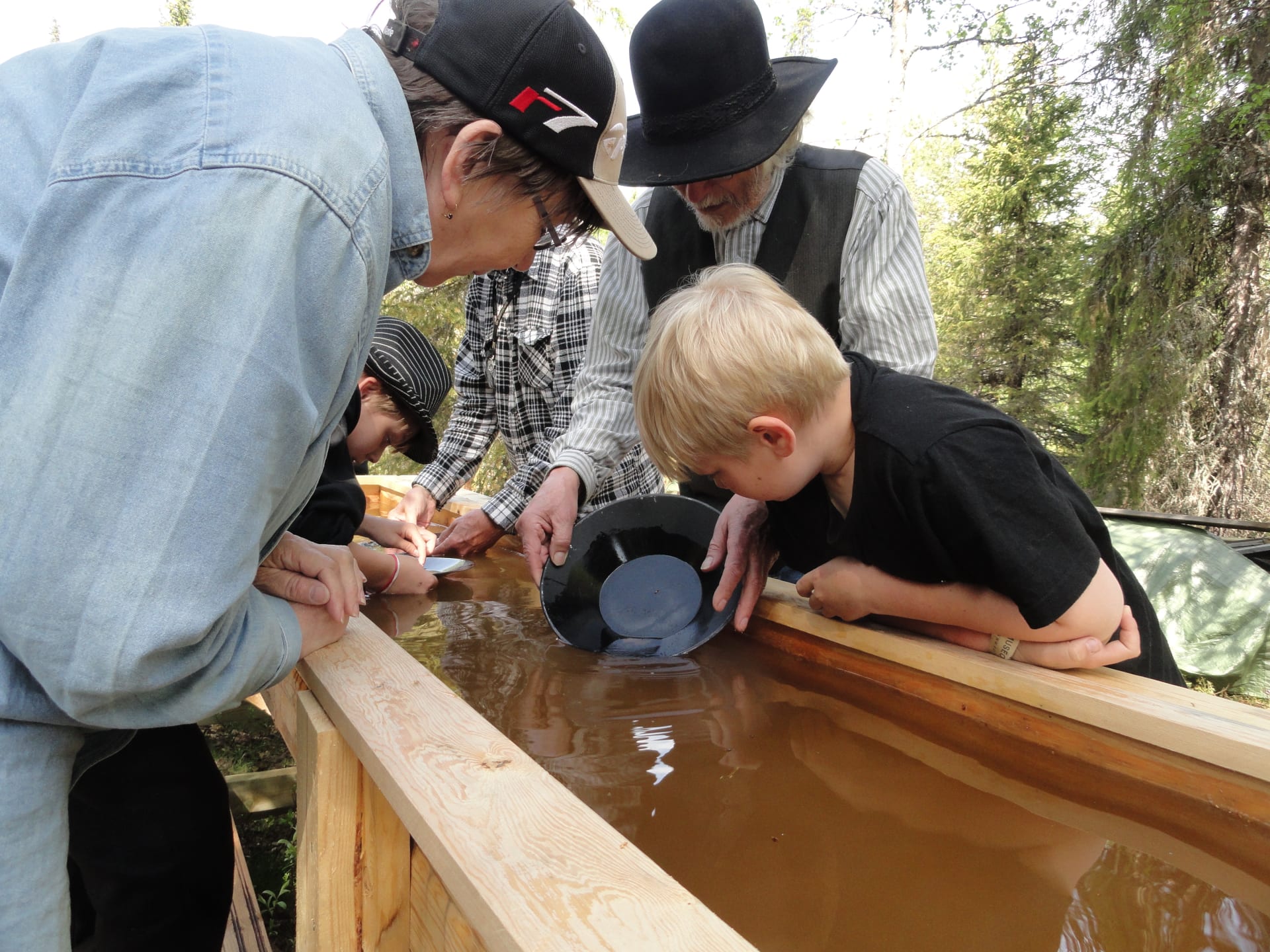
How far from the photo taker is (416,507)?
3406 mm

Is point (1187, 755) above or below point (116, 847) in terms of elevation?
above

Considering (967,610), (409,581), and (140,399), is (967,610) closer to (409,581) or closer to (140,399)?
(140,399)

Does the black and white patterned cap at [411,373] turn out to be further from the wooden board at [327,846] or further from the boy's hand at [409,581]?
the wooden board at [327,846]

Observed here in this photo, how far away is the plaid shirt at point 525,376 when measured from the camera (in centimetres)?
308

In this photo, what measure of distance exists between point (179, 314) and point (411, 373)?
6.46 ft

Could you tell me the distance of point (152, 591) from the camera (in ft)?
2.32

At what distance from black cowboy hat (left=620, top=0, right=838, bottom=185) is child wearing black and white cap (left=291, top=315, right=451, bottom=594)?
100 centimetres

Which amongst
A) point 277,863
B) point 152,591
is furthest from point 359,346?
point 277,863

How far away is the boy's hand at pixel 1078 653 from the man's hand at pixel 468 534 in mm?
1994

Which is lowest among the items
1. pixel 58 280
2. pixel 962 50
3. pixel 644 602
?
pixel 644 602

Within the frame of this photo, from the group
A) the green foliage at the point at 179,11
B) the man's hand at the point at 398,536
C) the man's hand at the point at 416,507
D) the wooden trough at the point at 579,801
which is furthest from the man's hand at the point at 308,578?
the green foliage at the point at 179,11

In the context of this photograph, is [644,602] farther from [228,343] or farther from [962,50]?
[962,50]

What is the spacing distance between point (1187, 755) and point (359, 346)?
1.36 metres

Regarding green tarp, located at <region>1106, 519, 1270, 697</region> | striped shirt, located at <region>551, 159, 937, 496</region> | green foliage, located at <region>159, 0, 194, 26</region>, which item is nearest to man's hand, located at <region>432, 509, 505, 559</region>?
striped shirt, located at <region>551, 159, 937, 496</region>
